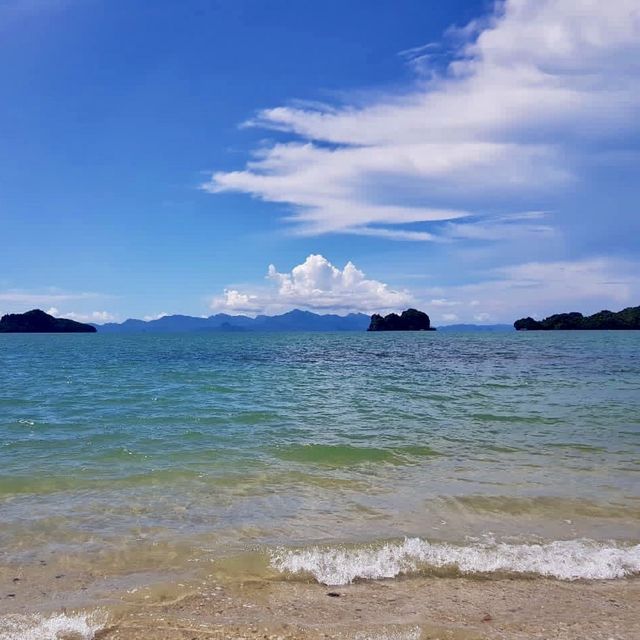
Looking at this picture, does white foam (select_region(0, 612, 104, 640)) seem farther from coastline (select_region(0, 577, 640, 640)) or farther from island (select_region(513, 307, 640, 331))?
island (select_region(513, 307, 640, 331))

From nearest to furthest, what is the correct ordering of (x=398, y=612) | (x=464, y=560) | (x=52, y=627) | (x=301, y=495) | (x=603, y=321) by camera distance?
1. (x=52, y=627)
2. (x=398, y=612)
3. (x=464, y=560)
4. (x=301, y=495)
5. (x=603, y=321)

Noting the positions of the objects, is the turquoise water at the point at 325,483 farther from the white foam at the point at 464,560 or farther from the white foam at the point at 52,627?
the white foam at the point at 52,627

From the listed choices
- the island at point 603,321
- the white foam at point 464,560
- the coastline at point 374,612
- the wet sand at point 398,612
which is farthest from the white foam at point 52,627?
the island at point 603,321

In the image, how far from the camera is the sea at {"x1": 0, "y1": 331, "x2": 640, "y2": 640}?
6.95 metres

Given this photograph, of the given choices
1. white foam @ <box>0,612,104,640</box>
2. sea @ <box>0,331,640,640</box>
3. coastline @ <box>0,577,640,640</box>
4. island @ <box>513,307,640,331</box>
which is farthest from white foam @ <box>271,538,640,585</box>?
island @ <box>513,307,640,331</box>

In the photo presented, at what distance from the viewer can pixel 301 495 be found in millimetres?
10211

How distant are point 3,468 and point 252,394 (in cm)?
1437

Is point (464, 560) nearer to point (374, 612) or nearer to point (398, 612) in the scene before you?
point (398, 612)

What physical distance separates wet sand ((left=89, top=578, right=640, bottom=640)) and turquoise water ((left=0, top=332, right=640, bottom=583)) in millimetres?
448

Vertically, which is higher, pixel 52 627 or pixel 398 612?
pixel 52 627

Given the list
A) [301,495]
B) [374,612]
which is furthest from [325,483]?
[374,612]

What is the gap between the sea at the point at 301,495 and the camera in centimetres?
695

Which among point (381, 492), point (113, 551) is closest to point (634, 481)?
point (381, 492)

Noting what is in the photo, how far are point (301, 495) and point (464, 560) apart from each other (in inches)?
152
